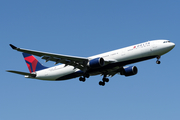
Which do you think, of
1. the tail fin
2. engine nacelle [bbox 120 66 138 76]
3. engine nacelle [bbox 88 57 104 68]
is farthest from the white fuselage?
the tail fin

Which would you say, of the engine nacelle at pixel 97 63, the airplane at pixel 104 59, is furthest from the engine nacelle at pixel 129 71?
the engine nacelle at pixel 97 63

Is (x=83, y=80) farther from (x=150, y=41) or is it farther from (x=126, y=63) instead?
(x=150, y=41)

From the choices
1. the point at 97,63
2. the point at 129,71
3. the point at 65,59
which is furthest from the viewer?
the point at 129,71

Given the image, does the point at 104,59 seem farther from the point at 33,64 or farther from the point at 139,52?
the point at 33,64

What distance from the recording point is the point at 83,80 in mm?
41500

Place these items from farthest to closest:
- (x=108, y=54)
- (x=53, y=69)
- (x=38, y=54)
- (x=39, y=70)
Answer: (x=39, y=70), (x=53, y=69), (x=108, y=54), (x=38, y=54)

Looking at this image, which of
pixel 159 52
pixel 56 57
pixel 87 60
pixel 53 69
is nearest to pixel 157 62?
pixel 159 52

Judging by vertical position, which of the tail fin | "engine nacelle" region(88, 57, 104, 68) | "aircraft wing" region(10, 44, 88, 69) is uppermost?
the tail fin

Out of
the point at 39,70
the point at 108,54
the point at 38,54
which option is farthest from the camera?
the point at 39,70

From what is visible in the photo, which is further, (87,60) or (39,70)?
(39,70)

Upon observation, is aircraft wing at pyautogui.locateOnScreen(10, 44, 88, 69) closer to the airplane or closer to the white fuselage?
the airplane

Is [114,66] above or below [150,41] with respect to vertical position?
below

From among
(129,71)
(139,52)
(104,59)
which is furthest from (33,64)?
(139,52)

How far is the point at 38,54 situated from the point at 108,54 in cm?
937
